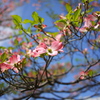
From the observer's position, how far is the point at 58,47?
87 centimetres

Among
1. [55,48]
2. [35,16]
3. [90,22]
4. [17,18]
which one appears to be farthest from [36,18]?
[90,22]

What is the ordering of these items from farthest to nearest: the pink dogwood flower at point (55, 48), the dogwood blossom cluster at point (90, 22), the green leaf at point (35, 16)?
1. the dogwood blossom cluster at point (90, 22)
2. the green leaf at point (35, 16)
3. the pink dogwood flower at point (55, 48)

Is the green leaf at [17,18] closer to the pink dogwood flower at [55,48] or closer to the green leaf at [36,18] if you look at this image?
the green leaf at [36,18]

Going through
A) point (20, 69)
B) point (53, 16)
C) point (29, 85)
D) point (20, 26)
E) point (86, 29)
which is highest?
point (53, 16)

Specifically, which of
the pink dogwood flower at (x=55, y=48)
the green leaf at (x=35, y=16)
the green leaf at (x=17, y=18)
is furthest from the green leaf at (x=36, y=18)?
the pink dogwood flower at (x=55, y=48)

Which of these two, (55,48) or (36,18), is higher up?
(36,18)

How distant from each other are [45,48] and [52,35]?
1.35 feet

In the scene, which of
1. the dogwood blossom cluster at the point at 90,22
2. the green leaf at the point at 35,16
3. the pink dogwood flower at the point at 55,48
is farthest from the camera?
the dogwood blossom cluster at the point at 90,22

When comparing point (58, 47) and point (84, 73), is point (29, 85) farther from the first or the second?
point (84, 73)

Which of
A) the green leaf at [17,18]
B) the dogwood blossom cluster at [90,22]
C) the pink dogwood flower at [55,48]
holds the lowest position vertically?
the pink dogwood flower at [55,48]

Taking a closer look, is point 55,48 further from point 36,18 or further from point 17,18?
point 17,18

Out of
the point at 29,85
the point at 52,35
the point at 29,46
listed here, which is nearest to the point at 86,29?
the point at 52,35

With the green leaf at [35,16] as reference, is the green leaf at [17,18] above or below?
above

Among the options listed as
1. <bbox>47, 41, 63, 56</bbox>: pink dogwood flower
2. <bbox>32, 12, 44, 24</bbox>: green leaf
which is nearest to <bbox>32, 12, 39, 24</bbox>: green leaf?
<bbox>32, 12, 44, 24</bbox>: green leaf
